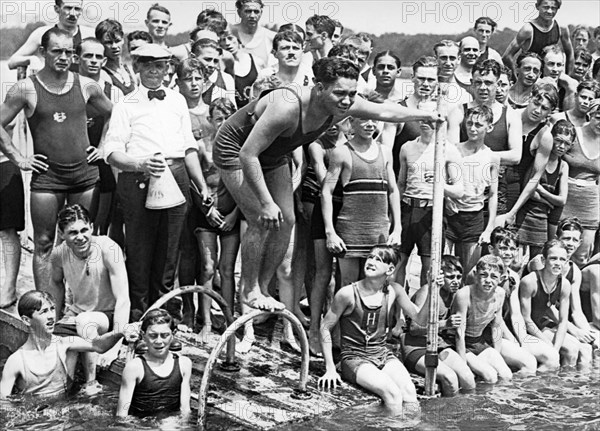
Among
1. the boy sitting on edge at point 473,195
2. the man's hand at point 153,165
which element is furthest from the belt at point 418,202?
the man's hand at point 153,165

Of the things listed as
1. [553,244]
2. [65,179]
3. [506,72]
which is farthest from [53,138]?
[553,244]

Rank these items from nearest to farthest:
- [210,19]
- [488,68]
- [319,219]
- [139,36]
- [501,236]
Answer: [319,219]
[139,36]
[501,236]
[488,68]
[210,19]

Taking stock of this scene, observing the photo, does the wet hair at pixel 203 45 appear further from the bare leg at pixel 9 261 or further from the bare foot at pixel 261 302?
the bare foot at pixel 261 302

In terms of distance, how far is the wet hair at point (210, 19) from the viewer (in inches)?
401

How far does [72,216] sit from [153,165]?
0.71 meters

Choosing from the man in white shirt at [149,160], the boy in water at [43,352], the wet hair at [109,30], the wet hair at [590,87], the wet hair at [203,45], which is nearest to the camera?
the boy in water at [43,352]

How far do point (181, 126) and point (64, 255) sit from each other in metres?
1.36

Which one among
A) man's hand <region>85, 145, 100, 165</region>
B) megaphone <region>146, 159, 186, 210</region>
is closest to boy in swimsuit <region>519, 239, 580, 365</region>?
megaphone <region>146, 159, 186, 210</region>

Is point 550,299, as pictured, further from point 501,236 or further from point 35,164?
point 35,164

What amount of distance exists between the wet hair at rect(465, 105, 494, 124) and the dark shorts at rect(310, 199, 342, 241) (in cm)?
149

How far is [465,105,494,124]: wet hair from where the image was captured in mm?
9109

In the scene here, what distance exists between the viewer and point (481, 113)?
359 inches

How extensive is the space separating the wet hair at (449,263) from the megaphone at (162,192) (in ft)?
7.72

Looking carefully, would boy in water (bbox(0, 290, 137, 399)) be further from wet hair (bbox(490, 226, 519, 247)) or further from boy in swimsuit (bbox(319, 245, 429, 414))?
wet hair (bbox(490, 226, 519, 247))
